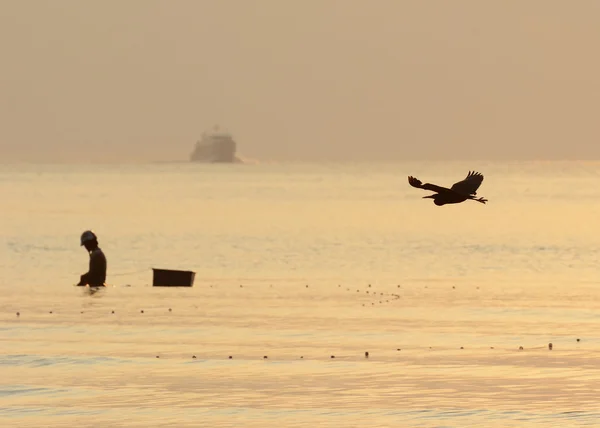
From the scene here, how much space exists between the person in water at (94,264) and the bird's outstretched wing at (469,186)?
26.3 m

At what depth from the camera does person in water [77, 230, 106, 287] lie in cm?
4469

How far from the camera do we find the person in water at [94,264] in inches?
1759

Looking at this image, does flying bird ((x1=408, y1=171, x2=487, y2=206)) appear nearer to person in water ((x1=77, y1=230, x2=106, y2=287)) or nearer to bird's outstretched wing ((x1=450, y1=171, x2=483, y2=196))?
bird's outstretched wing ((x1=450, y1=171, x2=483, y2=196))

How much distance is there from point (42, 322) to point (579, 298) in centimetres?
1609

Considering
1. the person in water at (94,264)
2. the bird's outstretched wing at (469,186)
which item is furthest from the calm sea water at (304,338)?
the bird's outstretched wing at (469,186)

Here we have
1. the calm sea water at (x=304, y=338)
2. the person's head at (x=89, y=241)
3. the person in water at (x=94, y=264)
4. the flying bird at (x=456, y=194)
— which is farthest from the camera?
the person in water at (x=94, y=264)

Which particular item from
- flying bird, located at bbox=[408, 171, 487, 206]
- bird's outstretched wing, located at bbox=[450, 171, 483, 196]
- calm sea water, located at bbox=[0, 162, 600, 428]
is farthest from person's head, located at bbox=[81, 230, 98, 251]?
flying bird, located at bbox=[408, 171, 487, 206]

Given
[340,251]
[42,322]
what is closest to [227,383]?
[42,322]

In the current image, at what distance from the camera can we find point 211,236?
8669cm

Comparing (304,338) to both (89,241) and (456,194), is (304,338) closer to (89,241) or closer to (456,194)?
(89,241)

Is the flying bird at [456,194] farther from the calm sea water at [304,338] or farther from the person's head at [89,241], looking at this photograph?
the person's head at [89,241]

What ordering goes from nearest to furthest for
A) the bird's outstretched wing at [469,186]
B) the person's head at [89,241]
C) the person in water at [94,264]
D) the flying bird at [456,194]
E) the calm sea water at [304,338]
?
the flying bird at [456,194] < the bird's outstretched wing at [469,186] < the calm sea water at [304,338] < the person's head at [89,241] < the person in water at [94,264]

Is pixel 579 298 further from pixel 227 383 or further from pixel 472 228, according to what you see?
pixel 472 228

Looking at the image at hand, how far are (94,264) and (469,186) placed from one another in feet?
91.7
